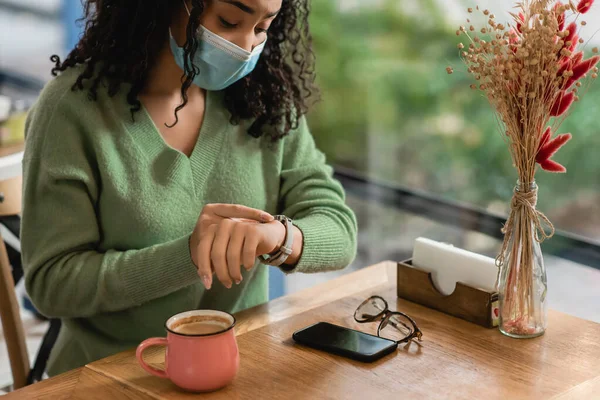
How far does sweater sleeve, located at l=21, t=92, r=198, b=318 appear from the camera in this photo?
1.40 metres

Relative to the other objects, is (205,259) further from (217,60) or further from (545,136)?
(545,136)

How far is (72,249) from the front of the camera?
144cm

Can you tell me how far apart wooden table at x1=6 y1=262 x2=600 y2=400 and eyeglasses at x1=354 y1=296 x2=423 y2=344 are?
0.8 inches

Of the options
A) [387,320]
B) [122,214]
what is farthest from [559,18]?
[122,214]

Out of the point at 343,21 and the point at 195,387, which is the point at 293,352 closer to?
the point at 195,387

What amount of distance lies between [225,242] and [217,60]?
0.38m

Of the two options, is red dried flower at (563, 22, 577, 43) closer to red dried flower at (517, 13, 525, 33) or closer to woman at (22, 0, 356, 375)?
red dried flower at (517, 13, 525, 33)

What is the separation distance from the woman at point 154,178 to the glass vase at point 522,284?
1.19 feet

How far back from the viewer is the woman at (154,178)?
1.41m

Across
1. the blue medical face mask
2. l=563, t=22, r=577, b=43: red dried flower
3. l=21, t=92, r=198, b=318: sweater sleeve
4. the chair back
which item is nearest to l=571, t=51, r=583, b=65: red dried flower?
l=563, t=22, r=577, b=43: red dried flower

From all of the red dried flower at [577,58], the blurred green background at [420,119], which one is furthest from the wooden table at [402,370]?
the blurred green background at [420,119]

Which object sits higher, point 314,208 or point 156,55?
point 156,55

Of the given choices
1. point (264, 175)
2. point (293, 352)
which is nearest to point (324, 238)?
point (264, 175)

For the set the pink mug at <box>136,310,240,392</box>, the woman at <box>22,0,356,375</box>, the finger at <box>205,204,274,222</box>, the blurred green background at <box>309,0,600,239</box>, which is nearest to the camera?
the pink mug at <box>136,310,240,392</box>
